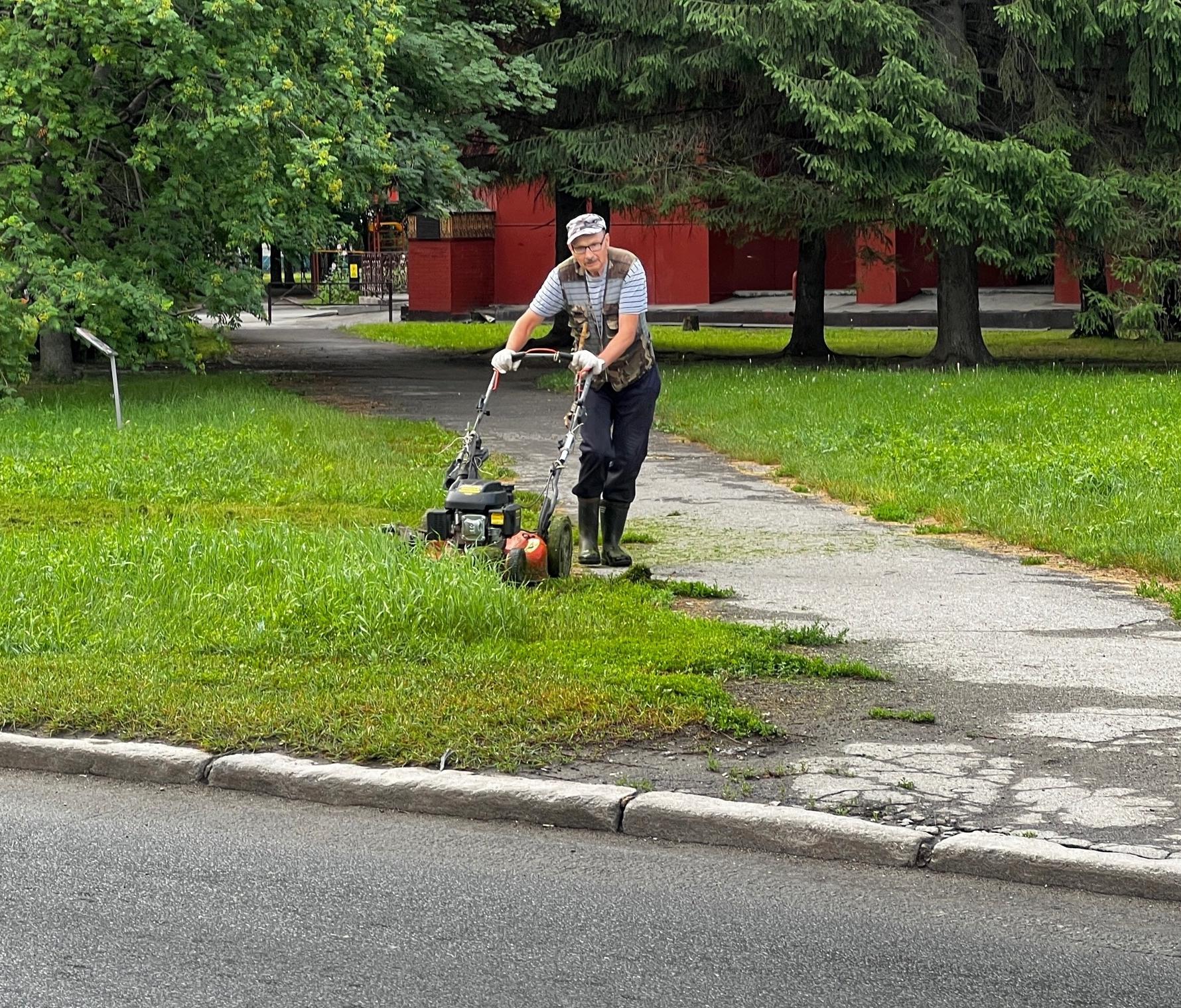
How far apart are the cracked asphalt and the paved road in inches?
16.8

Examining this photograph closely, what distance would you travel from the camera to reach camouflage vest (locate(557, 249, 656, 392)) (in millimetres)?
9719

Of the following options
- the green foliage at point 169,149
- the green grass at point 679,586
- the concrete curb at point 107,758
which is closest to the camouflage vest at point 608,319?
the green grass at point 679,586

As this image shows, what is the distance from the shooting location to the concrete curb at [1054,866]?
5.21 meters

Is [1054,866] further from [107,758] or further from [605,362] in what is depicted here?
[605,362]

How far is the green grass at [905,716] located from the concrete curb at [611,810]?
3.93 ft

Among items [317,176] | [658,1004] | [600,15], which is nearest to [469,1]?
[600,15]

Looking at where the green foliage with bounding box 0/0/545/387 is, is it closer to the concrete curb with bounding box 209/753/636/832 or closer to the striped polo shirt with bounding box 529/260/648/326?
the striped polo shirt with bounding box 529/260/648/326

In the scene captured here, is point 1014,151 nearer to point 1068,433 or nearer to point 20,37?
point 1068,433

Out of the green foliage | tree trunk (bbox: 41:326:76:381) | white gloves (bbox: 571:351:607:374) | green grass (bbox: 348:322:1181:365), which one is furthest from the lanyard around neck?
green grass (bbox: 348:322:1181:365)

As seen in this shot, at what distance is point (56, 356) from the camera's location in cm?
2461

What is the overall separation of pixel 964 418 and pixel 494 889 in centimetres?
1259

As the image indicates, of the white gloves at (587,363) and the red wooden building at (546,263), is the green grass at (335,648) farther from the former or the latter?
the red wooden building at (546,263)

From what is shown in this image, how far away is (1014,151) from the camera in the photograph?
22.1 m

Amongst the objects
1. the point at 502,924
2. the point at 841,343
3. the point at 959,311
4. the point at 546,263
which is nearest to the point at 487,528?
the point at 502,924
